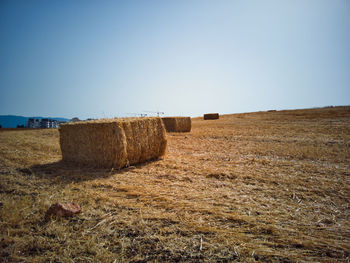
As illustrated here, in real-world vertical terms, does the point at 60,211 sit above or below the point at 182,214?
above

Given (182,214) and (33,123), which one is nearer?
(182,214)

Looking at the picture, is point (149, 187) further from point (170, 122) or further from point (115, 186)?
point (170, 122)

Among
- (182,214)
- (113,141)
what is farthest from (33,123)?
(182,214)

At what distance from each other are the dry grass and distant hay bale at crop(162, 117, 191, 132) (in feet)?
30.2

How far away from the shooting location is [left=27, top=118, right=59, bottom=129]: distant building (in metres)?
19.2

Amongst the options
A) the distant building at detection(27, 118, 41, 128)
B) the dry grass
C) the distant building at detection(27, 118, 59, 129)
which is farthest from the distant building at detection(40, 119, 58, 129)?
the dry grass

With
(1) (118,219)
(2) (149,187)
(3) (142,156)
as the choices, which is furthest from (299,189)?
(3) (142,156)

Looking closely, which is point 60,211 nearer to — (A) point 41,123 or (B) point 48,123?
(B) point 48,123

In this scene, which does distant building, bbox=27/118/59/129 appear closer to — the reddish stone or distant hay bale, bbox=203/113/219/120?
distant hay bale, bbox=203/113/219/120

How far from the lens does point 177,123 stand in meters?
14.6

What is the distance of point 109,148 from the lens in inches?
213

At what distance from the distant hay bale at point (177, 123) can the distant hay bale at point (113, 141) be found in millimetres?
7958

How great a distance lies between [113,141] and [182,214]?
3108mm

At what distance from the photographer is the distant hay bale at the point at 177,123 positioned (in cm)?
1460
